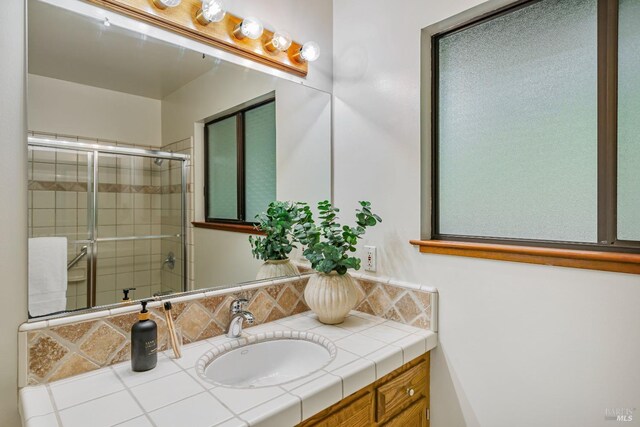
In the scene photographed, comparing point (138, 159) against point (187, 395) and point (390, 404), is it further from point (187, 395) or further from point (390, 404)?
point (390, 404)

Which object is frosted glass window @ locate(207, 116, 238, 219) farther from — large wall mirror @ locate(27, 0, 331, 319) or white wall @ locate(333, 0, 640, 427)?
white wall @ locate(333, 0, 640, 427)

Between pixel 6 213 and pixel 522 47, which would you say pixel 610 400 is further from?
pixel 6 213

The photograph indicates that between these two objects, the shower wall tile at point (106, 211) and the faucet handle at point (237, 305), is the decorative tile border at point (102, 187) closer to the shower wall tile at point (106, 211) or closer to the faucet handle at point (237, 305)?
the shower wall tile at point (106, 211)

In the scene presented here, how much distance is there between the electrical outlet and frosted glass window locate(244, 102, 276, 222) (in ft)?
1.63

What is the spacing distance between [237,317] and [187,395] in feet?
1.38

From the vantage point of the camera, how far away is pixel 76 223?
1068 millimetres

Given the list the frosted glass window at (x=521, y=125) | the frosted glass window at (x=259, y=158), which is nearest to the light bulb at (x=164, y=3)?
the frosted glass window at (x=259, y=158)

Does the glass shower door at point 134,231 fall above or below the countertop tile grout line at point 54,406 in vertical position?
above

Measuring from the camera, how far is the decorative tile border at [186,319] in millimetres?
958

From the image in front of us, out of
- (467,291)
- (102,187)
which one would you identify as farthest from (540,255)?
(102,187)

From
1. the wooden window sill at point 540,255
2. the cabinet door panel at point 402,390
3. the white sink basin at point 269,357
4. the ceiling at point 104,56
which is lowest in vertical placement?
the cabinet door panel at point 402,390

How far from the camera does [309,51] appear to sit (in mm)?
1537

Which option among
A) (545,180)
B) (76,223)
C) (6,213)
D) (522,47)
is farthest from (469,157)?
(6,213)

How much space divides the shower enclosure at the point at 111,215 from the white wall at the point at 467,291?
0.80 m
